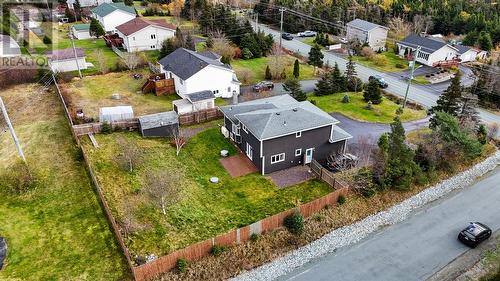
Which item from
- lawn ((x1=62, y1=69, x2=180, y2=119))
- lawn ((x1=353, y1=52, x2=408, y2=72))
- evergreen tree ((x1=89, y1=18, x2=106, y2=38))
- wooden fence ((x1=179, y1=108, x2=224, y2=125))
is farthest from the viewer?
evergreen tree ((x1=89, y1=18, x2=106, y2=38))

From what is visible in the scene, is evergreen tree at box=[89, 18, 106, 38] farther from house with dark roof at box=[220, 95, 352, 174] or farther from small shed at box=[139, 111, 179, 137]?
house with dark roof at box=[220, 95, 352, 174]

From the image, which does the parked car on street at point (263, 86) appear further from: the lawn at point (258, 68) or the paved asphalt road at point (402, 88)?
the paved asphalt road at point (402, 88)

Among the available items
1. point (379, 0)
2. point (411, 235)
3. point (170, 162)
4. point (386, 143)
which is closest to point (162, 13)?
point (379, 0)

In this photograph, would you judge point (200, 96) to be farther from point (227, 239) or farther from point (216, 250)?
point (216, 250)

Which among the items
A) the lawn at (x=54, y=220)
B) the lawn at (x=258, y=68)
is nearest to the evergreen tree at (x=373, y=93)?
the lawn at (x=258, y=68)

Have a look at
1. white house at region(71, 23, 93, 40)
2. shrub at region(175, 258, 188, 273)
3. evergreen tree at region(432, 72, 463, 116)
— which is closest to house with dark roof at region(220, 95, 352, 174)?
shrub at region(175, 258, 188, 273)

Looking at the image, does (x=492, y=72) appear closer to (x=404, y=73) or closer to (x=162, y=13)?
(x=404, y=73)
